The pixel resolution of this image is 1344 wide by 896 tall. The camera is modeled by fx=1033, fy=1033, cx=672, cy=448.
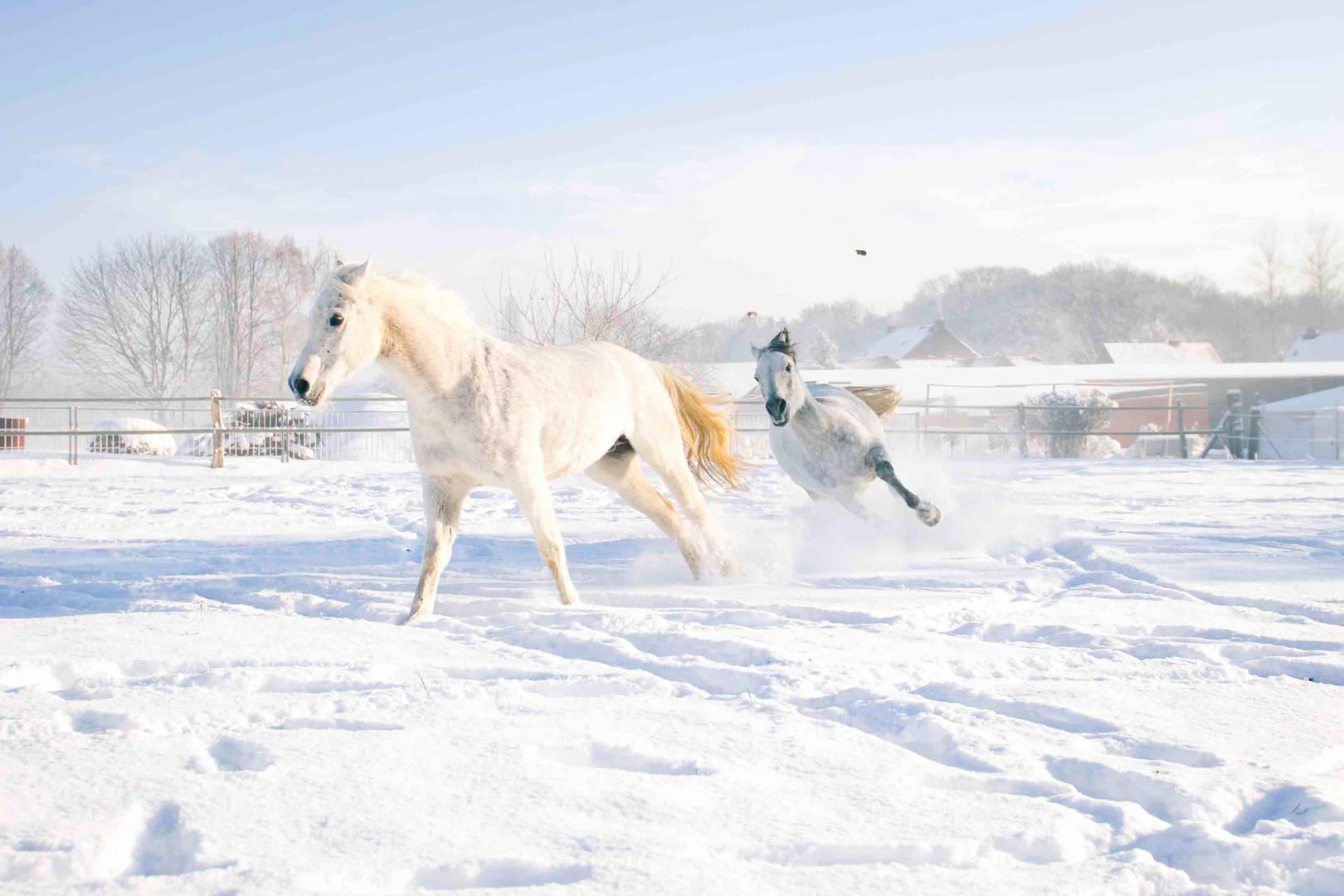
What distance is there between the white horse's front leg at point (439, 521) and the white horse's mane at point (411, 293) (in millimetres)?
720

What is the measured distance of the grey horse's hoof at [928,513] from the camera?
6.41 m

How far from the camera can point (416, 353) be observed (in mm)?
4340

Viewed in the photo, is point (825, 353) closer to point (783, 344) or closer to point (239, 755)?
point (783, 344)

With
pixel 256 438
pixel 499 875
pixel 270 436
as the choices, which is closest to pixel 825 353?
pixel 256 438

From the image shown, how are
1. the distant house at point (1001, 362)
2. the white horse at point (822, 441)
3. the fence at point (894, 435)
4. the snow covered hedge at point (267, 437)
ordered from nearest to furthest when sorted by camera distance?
the white horse at point (822, 441), the fence at point (894, 435), the snow covered hedge at point (267, 437), the distant house at point (1001, 362)

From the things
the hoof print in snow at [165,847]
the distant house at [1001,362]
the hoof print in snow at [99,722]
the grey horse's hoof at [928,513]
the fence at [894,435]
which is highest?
the distant house at [1001,362]

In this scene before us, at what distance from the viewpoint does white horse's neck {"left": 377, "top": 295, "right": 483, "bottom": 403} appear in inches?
170

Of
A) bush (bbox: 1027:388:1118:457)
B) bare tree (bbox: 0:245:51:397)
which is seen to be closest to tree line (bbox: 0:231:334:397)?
bare tree (bbox: 0:245:51:397)

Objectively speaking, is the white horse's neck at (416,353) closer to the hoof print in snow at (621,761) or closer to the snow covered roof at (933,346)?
the hoof print in snow at (621,761)

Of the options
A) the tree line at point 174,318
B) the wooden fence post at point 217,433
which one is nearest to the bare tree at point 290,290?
the tree line at point 174,318

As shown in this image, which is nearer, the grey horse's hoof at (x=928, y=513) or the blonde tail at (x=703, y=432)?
the blonde tail at (x=703, y=432)

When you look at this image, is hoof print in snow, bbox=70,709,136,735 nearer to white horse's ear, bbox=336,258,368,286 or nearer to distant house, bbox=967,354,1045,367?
white horse's ear, bbox=336,258,368,286

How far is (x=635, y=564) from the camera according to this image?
6.23 metres

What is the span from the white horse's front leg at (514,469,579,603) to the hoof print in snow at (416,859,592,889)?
2.74m
